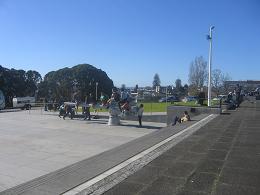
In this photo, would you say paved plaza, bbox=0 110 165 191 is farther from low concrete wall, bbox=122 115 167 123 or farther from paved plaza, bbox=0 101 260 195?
low concrete wall, bbox=122 115 167 123

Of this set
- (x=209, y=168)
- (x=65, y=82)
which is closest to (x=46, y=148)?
(x=209, y=168)

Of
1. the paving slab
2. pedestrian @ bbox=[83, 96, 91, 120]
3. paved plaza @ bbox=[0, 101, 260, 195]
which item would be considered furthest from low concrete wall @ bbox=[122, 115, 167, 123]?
the paving slab

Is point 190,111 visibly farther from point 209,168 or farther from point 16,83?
point 16,83

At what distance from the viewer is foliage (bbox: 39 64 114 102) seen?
79.1m

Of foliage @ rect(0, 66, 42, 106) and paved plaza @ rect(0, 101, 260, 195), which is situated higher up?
foliage @ rect(0, 66, 42, 106)

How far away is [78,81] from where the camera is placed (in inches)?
3123

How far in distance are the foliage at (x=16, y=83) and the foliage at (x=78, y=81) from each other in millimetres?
3785

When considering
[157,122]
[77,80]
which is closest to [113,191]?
[157,122]

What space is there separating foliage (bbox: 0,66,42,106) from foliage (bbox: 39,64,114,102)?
379 centimetres

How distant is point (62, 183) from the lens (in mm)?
5473

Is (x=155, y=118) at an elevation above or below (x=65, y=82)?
below

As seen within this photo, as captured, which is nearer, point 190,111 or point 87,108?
point 190,111

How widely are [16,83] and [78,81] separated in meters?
14.2

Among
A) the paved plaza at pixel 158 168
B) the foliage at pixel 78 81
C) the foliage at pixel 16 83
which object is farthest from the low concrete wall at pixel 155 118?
the foliage at pixel 78 81
